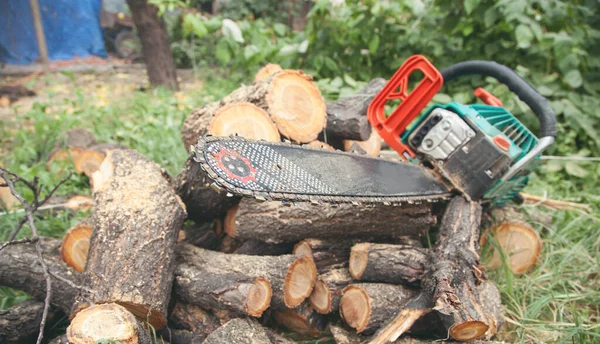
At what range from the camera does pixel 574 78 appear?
3568 millimetres

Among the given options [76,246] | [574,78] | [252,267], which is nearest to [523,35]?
[574,78]

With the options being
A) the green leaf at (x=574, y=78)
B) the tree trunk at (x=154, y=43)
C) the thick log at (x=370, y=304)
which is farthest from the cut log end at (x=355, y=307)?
the tree trunk at (x=154, y=43)

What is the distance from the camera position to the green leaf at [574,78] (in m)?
3.56

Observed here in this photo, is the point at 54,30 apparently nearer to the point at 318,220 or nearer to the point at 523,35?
the point at 523,35

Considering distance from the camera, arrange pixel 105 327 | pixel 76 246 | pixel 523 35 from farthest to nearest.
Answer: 1. pixel 523 35
2. pixel 76 246
3. pixel 105 327

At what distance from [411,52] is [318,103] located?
2.43 meters

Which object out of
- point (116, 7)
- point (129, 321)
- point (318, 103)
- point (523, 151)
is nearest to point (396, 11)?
point (318, 103)

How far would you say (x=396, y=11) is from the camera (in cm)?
429

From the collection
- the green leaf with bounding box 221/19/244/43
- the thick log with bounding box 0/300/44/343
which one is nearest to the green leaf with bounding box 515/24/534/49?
the green leaf with bounding box 221/19/244/43

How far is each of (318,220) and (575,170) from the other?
103 inches

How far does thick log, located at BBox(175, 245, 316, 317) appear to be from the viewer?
1.73 metres

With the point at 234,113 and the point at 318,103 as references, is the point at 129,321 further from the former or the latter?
the point at 318,103

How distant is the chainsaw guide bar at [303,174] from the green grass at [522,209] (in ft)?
2.38

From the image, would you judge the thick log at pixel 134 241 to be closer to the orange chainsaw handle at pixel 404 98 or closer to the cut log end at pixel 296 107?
the cut log end at pixel 296 107
